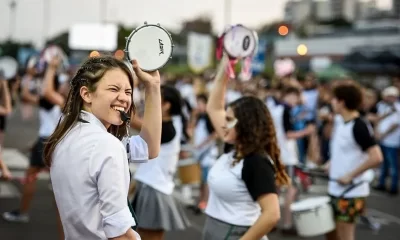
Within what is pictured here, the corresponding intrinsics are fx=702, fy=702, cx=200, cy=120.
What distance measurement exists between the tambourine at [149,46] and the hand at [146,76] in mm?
23

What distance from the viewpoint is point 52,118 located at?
8625 millimetres

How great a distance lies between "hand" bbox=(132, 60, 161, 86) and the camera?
9.48 feet

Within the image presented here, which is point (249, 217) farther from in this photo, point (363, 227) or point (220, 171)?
point (363, 227)

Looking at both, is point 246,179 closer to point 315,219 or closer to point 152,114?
point 152,114

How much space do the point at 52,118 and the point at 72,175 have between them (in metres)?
6.23

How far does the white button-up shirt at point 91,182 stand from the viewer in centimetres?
248

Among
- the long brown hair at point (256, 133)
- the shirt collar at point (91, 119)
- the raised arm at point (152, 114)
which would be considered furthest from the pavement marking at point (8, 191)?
the shirt collar at point (91, 119)

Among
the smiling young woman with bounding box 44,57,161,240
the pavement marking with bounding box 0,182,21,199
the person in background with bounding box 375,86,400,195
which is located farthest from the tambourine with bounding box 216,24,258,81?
the person in background with bounding box 375,86,400,195

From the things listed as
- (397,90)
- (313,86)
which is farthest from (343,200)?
(313,86)

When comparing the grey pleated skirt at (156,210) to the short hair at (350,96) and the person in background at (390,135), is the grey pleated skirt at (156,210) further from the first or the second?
the person in background at (390,135)

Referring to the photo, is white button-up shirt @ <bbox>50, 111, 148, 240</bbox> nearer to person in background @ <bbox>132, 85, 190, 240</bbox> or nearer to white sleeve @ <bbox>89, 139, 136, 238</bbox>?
white sleeve @ <bbox>89, 139, 136, 238</bbox>

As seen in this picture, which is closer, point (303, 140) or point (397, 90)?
point (397, 90)

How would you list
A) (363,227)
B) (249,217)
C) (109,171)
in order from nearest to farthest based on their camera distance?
(109,171), (249,217), (363,227)

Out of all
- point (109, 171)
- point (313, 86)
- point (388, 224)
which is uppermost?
point (109, 171)
